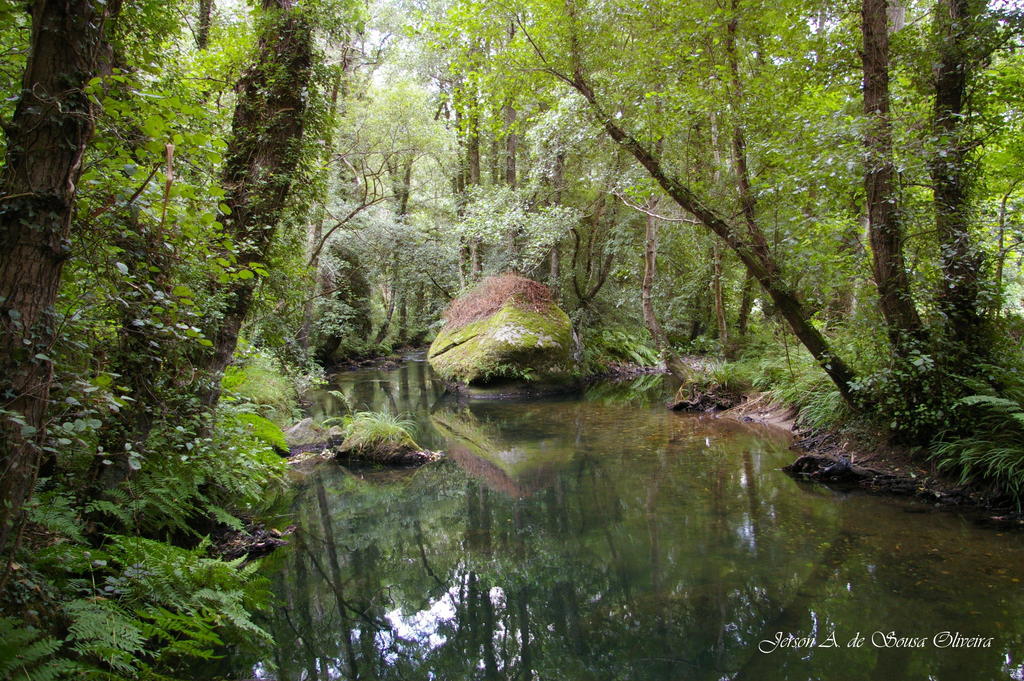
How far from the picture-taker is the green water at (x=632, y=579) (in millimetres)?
3498

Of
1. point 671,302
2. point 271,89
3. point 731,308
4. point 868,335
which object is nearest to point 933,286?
point 868,335

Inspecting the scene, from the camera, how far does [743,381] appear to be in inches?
470

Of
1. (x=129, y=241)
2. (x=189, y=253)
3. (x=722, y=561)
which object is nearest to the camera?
(x=129, y=241)

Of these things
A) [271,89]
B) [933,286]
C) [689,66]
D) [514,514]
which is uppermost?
[689,66]

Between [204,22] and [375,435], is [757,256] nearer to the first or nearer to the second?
[375,435]

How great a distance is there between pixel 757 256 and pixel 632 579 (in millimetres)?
5267

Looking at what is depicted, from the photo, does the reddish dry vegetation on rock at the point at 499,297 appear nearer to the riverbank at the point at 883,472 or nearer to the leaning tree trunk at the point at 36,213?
the riverbank at the point at 883,472

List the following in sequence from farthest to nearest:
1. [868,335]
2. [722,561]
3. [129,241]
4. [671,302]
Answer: [671,302]
[868,335]
[722,561]
[129,241]

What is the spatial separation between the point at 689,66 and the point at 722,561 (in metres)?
7.54

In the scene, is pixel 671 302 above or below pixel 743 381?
above

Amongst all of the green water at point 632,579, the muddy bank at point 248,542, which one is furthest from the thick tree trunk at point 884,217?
the muddy bank at point 248,542

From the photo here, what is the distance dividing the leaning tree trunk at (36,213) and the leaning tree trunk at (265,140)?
299cm

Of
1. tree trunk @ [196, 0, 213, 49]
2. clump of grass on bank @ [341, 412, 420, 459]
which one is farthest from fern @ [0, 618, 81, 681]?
tree trunk @ [196, 0, 213, 49]

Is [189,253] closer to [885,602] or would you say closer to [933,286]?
[885,602]
